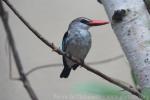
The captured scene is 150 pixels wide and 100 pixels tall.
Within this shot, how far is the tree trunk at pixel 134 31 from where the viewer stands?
53 cm

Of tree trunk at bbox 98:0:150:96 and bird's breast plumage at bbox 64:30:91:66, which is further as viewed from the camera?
bird's breast plumage at bbox 64:30:91:66

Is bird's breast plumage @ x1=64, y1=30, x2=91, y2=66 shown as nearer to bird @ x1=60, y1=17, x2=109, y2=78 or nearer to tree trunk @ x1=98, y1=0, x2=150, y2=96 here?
bird @ x1=60, y1=17, x2=109, y2=78

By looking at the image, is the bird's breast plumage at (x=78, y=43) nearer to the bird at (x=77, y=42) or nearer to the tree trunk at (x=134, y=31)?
the bird at (x=77, y=42)

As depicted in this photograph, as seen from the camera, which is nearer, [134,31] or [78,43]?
[134,31]

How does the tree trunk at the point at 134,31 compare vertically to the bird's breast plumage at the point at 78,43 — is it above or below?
above

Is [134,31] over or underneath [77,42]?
over

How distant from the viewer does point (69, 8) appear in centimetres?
225

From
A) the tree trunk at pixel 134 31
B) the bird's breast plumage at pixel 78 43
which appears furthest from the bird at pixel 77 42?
the tree trunk at pixel 134 31

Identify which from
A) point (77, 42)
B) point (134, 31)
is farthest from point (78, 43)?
point (134, 31)

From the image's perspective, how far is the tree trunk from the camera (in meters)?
0.53

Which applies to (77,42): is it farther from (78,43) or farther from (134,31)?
(134,31)

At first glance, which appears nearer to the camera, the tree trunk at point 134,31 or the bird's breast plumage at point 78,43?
the tree trunk at point 134,31

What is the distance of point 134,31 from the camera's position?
56cm

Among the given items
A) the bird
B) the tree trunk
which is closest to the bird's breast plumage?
the bird
